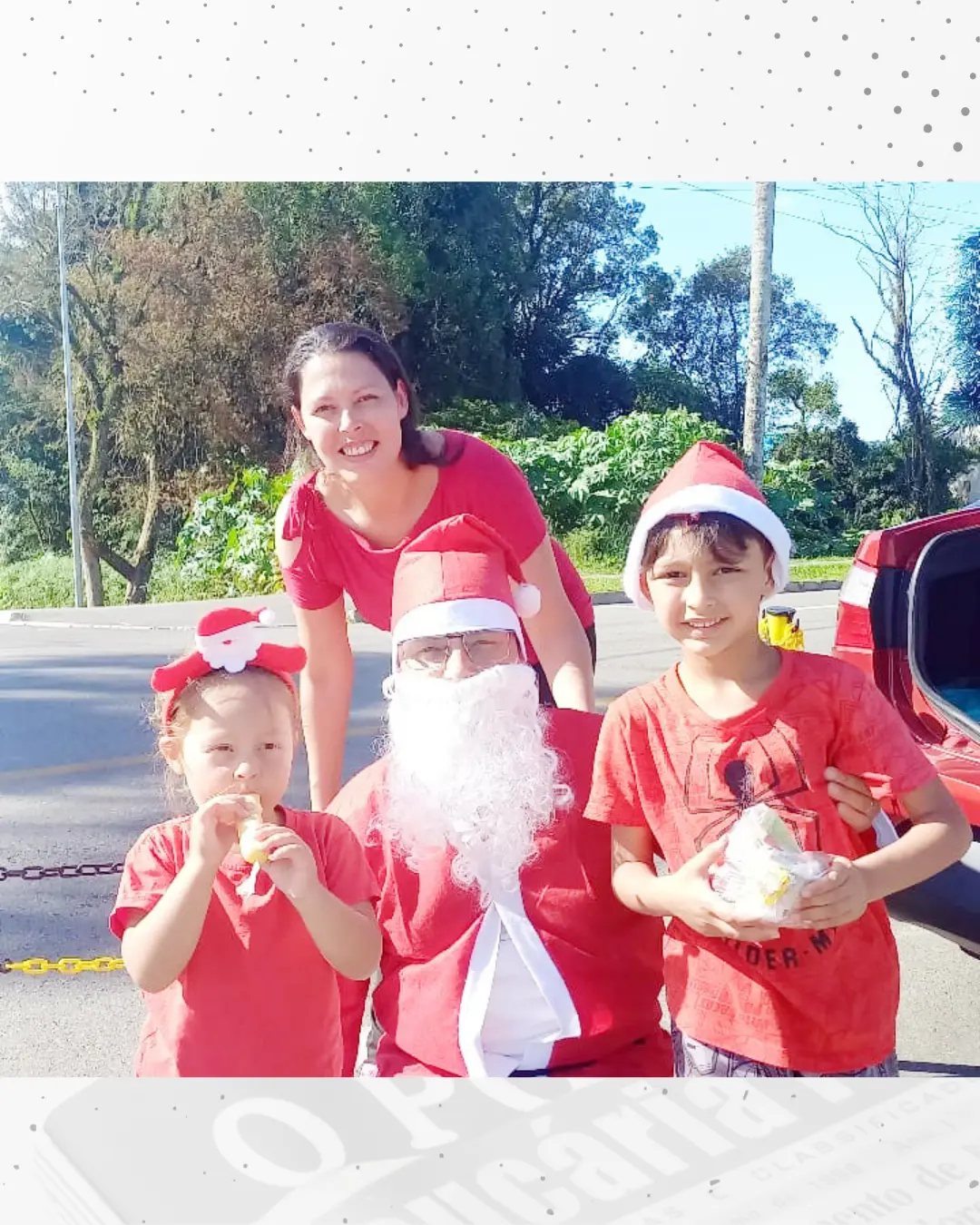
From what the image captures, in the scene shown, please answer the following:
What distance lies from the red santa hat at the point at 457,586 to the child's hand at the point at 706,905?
0.44 m

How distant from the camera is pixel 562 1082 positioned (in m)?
1.72

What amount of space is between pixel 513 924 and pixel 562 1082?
0.24 meters

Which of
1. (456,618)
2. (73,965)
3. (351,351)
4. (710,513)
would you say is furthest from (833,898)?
(73,965)

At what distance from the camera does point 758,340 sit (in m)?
1.83

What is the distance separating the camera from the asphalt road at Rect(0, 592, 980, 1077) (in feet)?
6.02

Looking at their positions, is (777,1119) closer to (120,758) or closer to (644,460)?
(644,460)

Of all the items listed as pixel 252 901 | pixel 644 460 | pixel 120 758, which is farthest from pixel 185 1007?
pixel 644 460

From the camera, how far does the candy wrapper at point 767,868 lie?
145cm

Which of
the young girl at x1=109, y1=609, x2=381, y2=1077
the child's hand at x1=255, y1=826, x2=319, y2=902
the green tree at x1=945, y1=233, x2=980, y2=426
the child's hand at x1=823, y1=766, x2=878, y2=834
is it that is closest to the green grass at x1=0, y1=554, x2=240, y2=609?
the young girl at x1=109, y1=609, x2=381, y2=1077

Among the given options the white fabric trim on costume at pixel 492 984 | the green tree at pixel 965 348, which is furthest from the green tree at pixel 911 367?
the white fabric trim on costume at pixel 492 984

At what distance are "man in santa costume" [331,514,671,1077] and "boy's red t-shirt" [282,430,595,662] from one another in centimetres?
8

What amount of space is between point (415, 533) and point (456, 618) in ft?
0.75

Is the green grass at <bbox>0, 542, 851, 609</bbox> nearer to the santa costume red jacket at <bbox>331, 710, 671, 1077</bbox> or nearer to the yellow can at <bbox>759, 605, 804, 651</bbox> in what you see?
the yellow can at <bbox>759, 605, 804, 651</bbox>

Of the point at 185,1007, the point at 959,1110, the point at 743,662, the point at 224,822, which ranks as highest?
the point at 743,662
